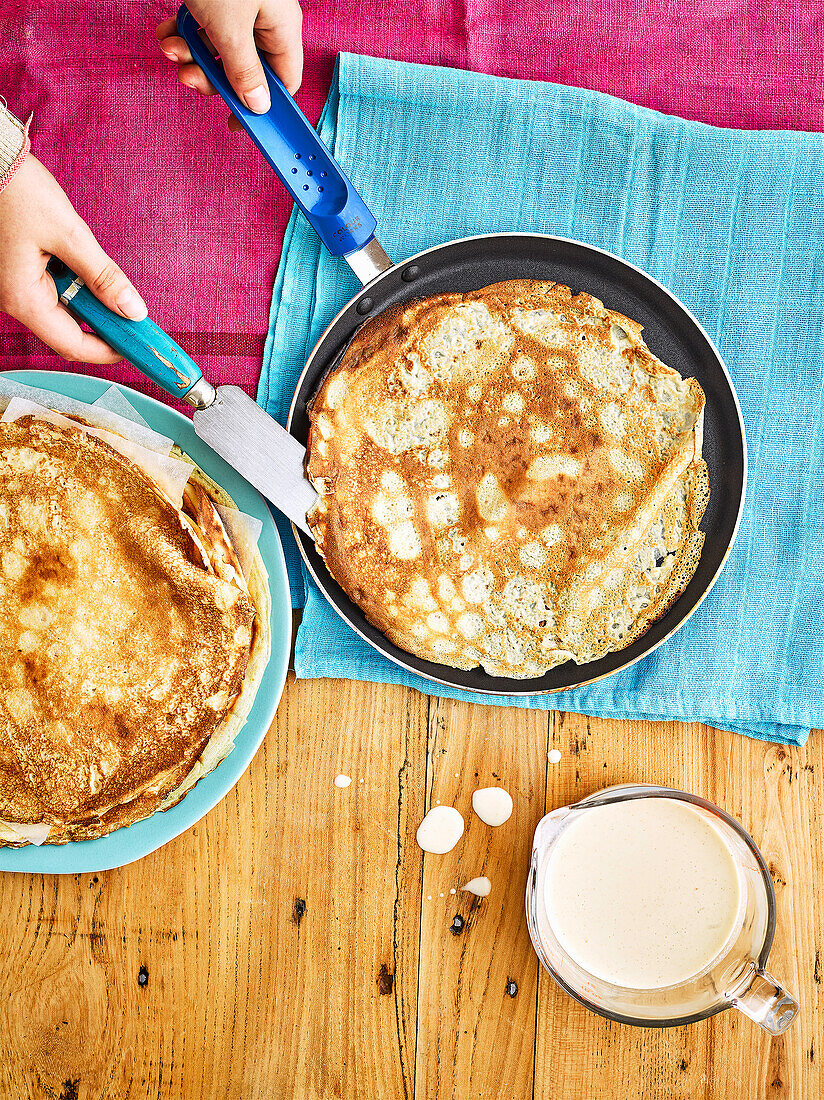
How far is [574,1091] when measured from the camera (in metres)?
1.37

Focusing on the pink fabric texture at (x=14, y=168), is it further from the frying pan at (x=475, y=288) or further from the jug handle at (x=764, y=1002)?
the jug handle at (x=764, y=1002)

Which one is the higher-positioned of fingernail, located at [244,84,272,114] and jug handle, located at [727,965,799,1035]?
fingernail, located at [244,84,272,114]

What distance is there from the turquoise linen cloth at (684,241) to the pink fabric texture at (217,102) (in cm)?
7

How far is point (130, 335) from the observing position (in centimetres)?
119

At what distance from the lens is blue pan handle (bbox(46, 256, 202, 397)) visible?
1.18 meters

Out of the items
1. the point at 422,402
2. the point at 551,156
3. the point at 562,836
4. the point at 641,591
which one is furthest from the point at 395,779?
the point at 551,156

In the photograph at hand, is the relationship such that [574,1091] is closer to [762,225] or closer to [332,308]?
[332,308]

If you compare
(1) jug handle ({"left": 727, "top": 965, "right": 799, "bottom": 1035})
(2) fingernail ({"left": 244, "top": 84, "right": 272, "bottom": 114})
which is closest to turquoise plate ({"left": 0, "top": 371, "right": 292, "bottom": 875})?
(2) fingernail ({"left": 244, "top": 84, "right": 272, "bottom": 114})

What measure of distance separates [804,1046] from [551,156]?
172 cm

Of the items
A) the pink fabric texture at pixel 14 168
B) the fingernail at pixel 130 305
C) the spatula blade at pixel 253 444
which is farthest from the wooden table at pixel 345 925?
the pink fabric texture at pixel 14 168

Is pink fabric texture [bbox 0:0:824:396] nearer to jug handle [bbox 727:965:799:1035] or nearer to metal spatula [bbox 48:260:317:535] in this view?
metal spatula [bbox 48:260:317:535]

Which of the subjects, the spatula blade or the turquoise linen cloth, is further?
the turquoise linen cloth

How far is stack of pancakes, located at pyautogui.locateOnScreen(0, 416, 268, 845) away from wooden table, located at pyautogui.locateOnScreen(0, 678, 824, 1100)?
9.9 inches

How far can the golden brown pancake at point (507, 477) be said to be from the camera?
128 cm
